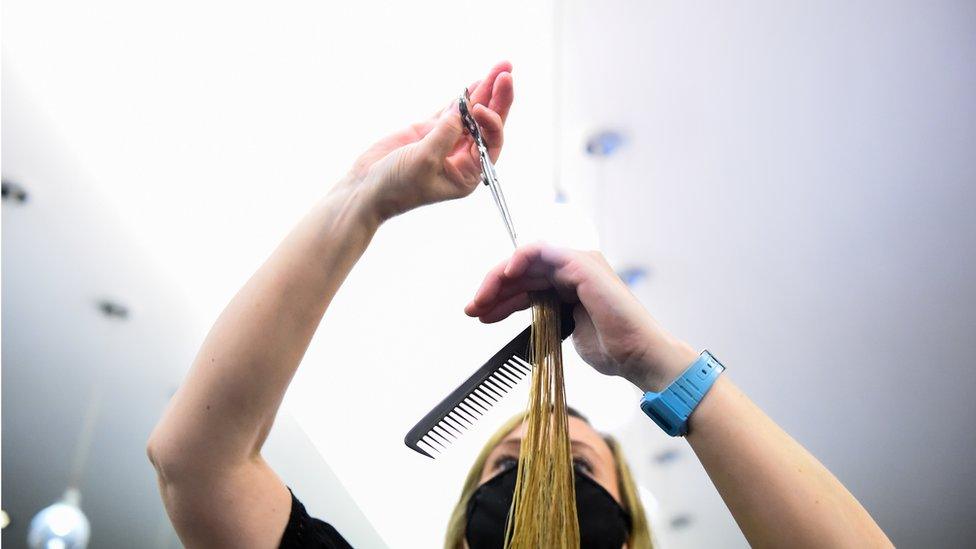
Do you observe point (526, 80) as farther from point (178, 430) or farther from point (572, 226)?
point (178, 430)

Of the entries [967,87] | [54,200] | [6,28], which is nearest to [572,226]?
[967,87]

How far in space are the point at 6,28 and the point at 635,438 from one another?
2201 mm

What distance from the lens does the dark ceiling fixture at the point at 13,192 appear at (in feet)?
5.31

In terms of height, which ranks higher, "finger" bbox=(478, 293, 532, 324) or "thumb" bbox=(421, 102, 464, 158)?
"thumb" bbox=(421, 102, 464, 158)

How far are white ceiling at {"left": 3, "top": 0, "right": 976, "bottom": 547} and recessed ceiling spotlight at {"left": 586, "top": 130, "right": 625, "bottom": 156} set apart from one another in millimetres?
22

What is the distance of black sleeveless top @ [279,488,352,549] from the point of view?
2.39ft

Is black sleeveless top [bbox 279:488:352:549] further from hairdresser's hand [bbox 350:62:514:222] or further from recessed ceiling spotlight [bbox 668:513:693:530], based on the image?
recessed ceiling spotlight [bbox 668:513:693:530]

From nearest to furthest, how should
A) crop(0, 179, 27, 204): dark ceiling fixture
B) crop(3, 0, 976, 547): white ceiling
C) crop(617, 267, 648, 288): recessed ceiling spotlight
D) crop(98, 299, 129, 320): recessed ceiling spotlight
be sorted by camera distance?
crop(3, 0, 976, 547): white ceiling < crop(0, 179, 27, 204): dark ceiling fixture < crop(617, 267, 648, 288): recessed ceiling spotlight < crop(98, 299, 129, 320): recessed ceiling spotlight

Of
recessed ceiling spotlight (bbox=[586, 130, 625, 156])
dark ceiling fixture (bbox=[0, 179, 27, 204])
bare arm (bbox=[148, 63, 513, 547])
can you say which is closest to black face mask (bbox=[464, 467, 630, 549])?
bare arm (bbox=[148, 63, 513, 547])

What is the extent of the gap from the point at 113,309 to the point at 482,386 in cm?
170

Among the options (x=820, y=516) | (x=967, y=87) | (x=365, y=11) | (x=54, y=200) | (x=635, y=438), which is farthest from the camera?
(x=635, y=438)

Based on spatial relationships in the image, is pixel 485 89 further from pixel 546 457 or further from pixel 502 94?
pixel 546 457

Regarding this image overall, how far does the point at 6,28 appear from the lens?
1.22 metres

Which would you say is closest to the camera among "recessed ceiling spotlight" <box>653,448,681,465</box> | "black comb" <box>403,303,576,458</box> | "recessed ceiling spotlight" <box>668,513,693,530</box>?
"black comb" <box>403,303,576,458</box>
